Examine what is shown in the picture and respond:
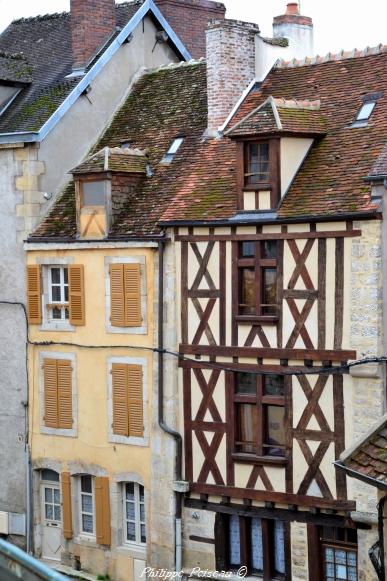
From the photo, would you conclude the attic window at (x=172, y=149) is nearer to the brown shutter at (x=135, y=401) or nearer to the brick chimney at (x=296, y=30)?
the brick chimney at (x=296, y=30)

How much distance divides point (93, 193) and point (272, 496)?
614 cm

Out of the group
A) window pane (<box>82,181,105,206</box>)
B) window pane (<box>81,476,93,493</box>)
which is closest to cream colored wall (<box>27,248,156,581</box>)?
window pane (<box>81,476,93,493</box>)

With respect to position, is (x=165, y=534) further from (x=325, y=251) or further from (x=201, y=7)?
(x=201, y=7)

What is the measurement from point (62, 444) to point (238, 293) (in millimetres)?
4697

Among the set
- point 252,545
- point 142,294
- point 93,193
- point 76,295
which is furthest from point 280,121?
point 252,545

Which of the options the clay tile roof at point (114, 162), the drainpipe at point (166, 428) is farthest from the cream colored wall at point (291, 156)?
the clay tile roof at point (114, 162)

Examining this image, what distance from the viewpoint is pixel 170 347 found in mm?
17875

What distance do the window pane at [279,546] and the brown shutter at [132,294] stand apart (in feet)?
13.0

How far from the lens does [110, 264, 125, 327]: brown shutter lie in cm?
1848

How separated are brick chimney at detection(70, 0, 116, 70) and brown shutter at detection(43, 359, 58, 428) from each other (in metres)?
5.67

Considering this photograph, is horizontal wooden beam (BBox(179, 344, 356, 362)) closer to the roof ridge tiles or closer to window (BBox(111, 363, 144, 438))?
window (BBox(111, 363, 144, 438))

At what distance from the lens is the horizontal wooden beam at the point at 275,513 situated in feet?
52.6

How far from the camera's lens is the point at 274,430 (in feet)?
55.1

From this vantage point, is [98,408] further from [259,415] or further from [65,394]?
[259,415]
